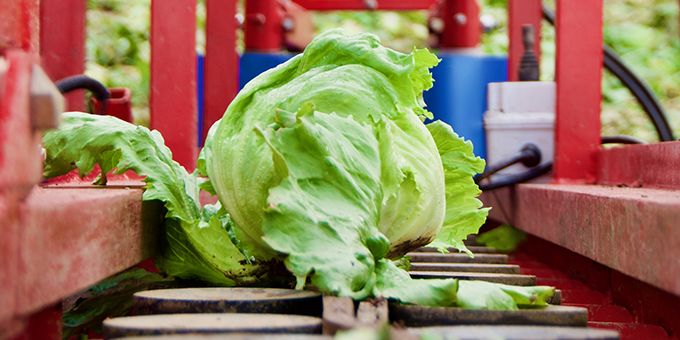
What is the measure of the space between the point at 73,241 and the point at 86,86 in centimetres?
161

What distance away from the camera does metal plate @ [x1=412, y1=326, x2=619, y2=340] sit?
125 cm

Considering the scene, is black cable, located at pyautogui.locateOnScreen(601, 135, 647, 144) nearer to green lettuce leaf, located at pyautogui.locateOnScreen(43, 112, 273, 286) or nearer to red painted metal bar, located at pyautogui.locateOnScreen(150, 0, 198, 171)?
red painted metal bar, located at pyautogui.locateOnScreen(150, 0, 198, 171)

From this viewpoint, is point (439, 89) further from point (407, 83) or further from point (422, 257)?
point (407, 83)

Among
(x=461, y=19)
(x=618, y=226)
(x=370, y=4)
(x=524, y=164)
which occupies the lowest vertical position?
(x=618, y=226)

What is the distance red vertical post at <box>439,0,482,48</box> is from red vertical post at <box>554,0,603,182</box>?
225 cm

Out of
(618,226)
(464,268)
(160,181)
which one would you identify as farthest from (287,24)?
(618,226)

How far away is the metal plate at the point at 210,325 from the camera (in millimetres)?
1302

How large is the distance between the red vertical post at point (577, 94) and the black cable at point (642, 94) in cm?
191

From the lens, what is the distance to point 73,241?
4.62 ft

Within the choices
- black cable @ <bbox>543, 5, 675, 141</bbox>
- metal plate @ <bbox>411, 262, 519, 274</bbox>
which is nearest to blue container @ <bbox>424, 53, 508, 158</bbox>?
black cable @ <bbox>543, 5, 675, 141</bbox>

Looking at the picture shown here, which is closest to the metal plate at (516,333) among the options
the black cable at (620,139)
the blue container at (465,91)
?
the black cable at (620,139)

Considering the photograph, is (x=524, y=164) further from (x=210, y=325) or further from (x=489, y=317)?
(x=210, y=325)

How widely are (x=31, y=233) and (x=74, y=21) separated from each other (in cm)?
249

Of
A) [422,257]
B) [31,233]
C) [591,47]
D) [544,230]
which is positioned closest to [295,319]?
[31,233]
